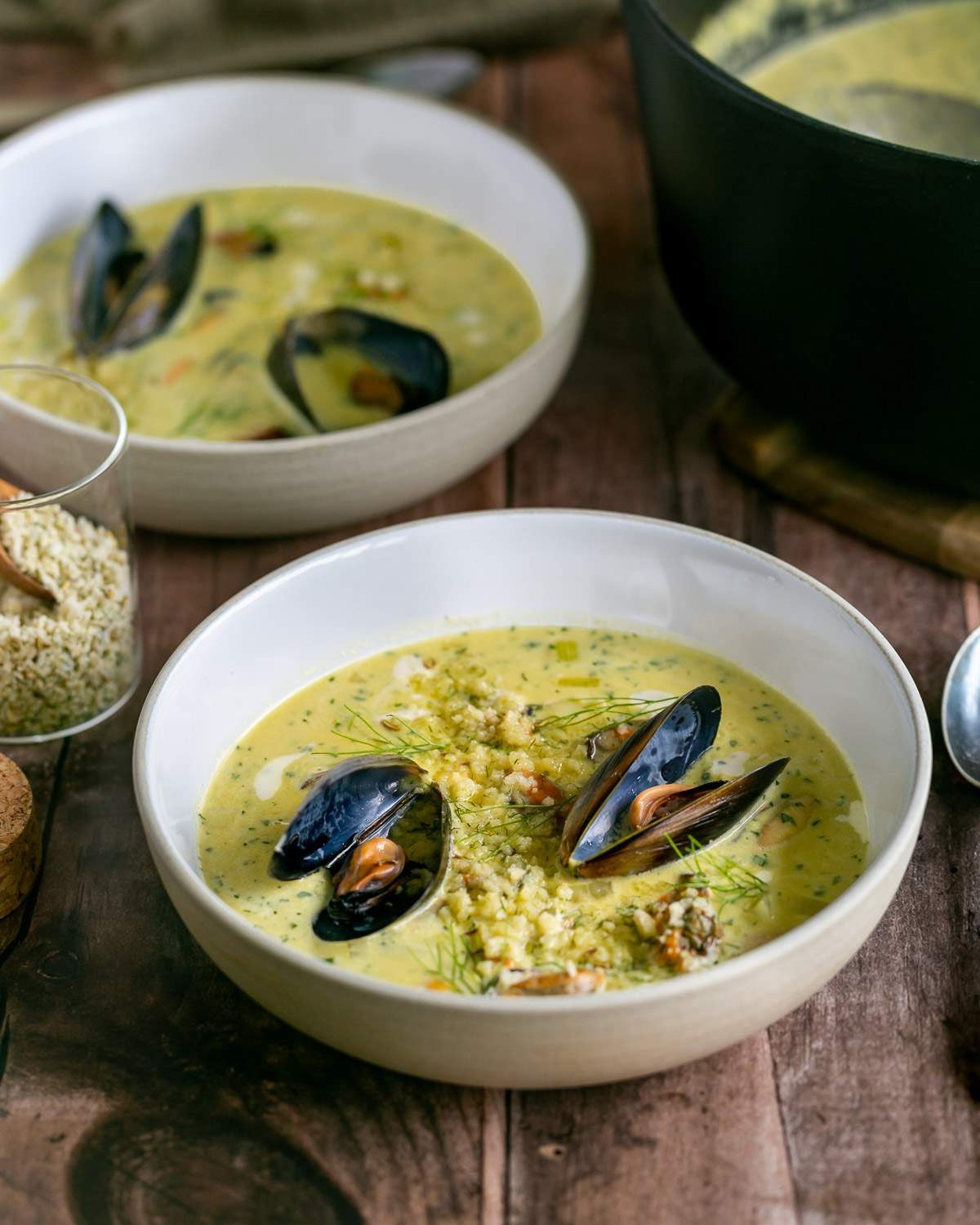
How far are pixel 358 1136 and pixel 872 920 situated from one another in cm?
48

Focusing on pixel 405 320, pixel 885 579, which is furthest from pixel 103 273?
pixel 885 579

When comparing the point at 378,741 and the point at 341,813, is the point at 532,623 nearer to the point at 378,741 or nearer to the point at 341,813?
the point at 378,741

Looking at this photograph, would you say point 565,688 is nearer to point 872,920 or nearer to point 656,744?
point 656,744

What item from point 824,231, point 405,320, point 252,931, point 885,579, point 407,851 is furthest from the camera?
point 405,320

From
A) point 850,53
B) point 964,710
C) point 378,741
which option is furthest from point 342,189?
point 964,710

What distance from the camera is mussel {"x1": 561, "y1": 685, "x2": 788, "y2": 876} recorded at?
54.5 inches

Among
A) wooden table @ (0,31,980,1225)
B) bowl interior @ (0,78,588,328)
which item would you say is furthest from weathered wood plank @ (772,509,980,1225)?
bowl interior @ (0,78,588,328)

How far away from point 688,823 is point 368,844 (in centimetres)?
29

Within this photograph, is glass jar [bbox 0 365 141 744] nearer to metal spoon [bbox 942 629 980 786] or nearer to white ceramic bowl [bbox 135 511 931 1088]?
white ceramic bowl [bbox 135 511 931 1088]

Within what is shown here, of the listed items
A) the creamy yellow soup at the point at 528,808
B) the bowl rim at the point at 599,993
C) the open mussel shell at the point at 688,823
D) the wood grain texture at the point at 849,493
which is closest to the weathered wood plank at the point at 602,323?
the wood grain texture at the point at 849,493

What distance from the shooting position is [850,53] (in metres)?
2.31

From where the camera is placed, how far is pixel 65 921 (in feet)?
5.05

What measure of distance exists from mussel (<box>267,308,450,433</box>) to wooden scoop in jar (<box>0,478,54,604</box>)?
46cm

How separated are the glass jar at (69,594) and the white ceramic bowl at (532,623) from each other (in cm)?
19
